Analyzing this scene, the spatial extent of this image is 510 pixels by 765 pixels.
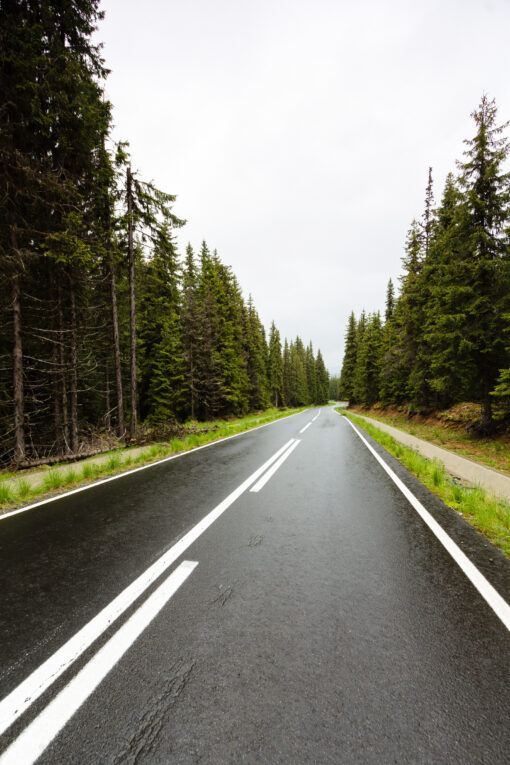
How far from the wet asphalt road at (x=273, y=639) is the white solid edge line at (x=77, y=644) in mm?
59

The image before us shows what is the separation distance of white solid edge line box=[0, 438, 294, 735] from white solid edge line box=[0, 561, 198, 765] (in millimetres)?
124

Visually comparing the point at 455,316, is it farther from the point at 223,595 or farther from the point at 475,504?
the point at 223,595

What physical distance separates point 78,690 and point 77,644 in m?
0.44

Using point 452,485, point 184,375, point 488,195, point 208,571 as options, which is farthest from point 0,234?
point 488,195

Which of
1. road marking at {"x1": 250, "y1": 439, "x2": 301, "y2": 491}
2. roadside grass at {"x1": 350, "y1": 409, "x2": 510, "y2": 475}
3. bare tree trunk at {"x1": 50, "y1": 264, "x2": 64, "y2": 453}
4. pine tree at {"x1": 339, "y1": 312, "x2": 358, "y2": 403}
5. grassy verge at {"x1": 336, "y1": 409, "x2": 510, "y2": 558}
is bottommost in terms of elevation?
roadside grass at {"x1": 350, "y1": 409, "x2": 510, "y2": 475}

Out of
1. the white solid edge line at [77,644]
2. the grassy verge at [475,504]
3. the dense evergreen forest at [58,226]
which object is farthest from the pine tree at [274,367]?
the white solid edge line at [77,644]

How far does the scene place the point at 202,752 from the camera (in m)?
1.43

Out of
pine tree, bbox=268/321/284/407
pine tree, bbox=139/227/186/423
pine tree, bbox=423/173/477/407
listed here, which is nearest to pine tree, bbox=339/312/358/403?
pine tree, bbox=268/321/284/407

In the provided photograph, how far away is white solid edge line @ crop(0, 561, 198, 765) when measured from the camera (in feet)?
4.65

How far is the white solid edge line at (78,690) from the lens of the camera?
142cm

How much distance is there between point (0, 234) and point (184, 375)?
15.7 m

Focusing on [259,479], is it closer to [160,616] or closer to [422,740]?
[160,616]

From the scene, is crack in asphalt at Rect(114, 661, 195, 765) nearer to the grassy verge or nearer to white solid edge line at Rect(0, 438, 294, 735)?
white solid edge line at Rect(0, 438, 294, 735)

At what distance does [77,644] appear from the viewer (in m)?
2.10
